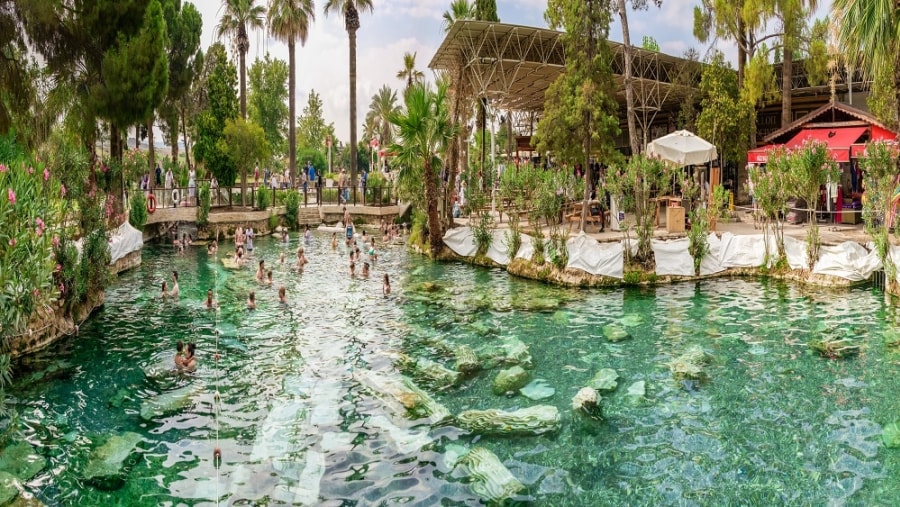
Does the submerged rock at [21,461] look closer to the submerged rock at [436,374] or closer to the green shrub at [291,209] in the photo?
the submerged rock at [436,374]

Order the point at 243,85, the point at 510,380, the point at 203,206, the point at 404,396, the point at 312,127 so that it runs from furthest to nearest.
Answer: the point at 312,127, the point at 243,85, the point at 203,206, the point at 510,380, the point at 404,396

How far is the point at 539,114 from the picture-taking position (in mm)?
41562

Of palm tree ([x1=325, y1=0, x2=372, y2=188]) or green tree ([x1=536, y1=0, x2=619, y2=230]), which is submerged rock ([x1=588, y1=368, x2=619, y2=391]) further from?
palm tree ([x1=325, y1=0, x2=372, y2=188])

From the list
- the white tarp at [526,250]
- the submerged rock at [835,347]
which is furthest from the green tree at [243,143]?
the submerged rock at [835,347]

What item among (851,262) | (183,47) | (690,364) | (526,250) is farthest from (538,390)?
(183,47)

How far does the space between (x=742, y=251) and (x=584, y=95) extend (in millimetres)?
6915

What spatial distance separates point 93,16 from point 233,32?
22555 millimetres

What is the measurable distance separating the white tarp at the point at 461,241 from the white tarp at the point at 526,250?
1.97 metres

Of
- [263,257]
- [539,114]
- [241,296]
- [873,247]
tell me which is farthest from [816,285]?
[539,114]

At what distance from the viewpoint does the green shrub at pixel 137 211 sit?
24547mm

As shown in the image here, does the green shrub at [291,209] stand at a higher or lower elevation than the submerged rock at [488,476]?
higher

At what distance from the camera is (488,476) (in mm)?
7516

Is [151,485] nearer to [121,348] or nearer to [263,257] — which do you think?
[121,348]

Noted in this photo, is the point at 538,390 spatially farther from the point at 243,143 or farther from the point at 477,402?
the point at 243,143
